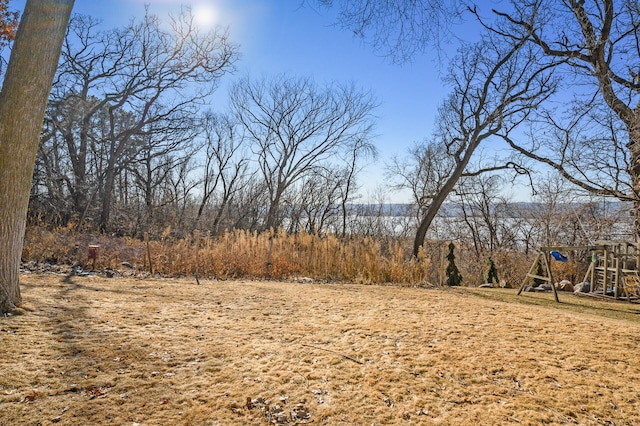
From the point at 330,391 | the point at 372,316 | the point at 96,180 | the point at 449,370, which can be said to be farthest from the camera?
the point at 96,180

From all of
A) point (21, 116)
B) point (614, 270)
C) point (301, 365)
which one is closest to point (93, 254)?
point (21, 116)

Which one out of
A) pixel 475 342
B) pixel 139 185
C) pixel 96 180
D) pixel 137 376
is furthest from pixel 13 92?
pixel 139 185

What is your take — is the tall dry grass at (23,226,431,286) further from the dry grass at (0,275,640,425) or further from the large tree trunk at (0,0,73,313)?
the large tree trunk at (0,0,73,313)

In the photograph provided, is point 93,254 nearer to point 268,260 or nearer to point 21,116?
point 268,260

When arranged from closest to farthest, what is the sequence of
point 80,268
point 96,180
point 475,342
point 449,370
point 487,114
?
point 449,370, point 475,342, point 80,268, point 487,114, point 96,180

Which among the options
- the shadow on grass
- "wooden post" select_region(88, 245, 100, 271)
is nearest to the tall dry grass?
"wooden post" select_region(88, 245, 100, 271)

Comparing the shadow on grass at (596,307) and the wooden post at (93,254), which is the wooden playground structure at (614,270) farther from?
the wooden post at (93,254)

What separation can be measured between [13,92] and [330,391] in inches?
148

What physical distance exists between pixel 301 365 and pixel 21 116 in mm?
3351

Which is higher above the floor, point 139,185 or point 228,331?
point 139,185

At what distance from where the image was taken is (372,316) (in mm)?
3863

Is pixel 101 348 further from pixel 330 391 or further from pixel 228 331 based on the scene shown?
pixel 330 391

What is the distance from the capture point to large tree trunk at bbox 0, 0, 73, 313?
314cm

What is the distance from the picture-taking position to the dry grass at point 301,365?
1.96m
